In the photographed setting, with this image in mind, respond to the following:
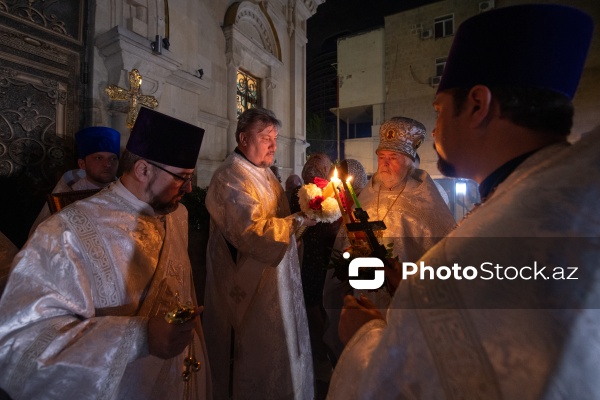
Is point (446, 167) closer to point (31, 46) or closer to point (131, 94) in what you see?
point (131, 94)

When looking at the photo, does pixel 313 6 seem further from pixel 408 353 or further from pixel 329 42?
pixel 329 42

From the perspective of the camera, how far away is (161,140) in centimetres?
194

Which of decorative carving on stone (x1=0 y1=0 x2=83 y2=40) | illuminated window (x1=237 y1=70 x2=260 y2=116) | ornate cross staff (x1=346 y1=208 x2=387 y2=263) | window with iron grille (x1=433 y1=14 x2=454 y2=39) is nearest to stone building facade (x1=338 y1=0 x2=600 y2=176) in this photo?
window with iron grille (x1=433 y1=14 x2=454 y2=39)

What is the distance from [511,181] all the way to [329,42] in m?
34.0

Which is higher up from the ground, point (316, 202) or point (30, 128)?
point (30, 128)

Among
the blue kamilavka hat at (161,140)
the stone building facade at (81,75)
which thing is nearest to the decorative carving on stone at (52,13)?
the stone building facade at (81,75)

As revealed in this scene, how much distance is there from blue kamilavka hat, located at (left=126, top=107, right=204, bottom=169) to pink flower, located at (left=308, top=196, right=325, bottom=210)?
1131 mm

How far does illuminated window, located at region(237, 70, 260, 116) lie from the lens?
9.66 meters

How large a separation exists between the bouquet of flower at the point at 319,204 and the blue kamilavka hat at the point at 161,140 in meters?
1.14

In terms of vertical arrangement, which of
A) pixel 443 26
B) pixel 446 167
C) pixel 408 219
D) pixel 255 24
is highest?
pixel 443 26

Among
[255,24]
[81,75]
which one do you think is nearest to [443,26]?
[255,24]

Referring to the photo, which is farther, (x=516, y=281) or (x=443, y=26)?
(x=443, y=26)

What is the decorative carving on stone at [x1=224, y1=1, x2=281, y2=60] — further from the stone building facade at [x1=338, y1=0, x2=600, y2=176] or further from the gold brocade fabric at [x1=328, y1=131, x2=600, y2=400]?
the stone building facade at [x1=338, y1=0, x2=600, y2=176]

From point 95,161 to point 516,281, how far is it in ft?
14.8
